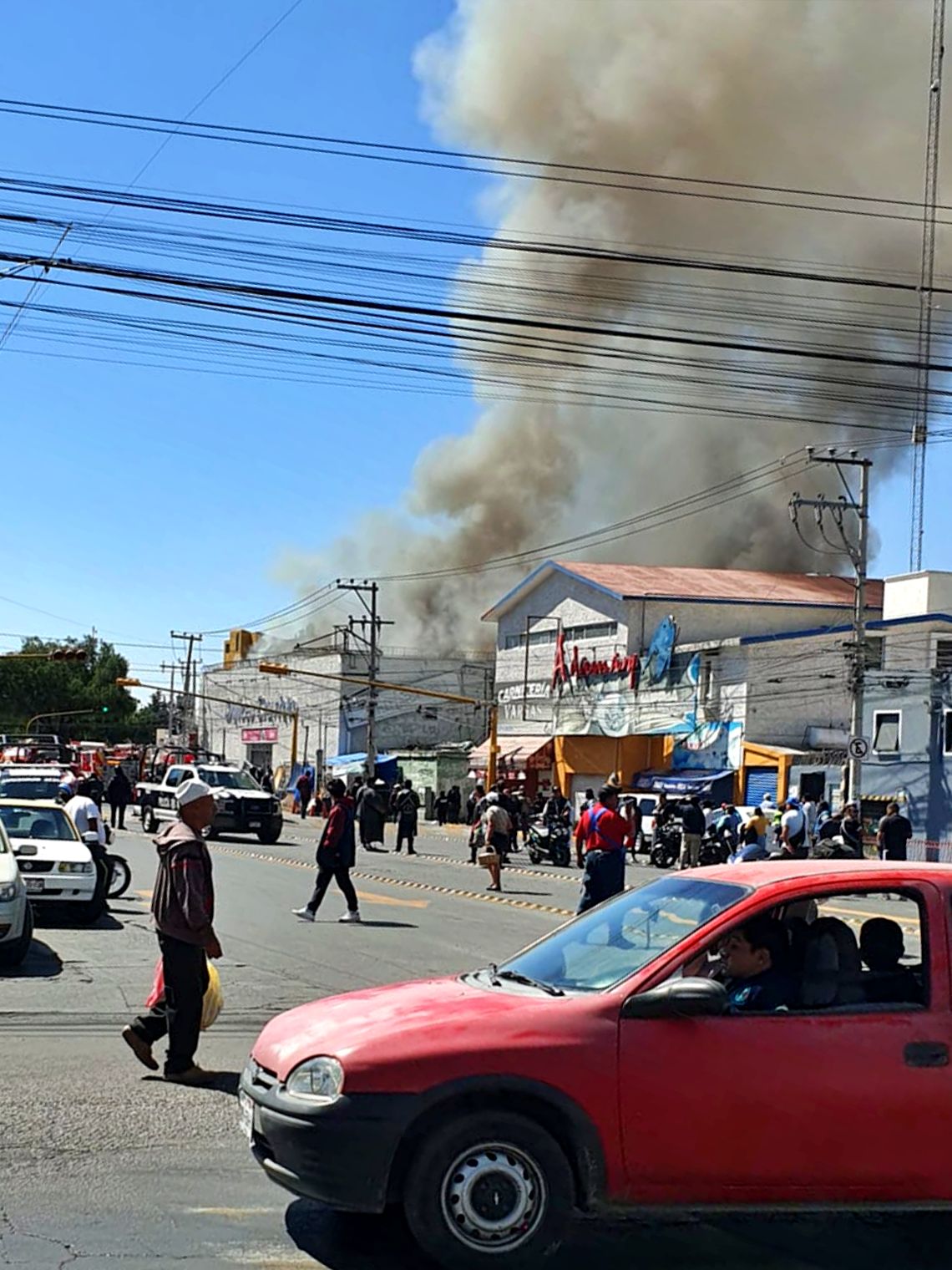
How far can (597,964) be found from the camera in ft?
17.3

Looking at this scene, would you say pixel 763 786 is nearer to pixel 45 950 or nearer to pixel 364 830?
pixel 364 830

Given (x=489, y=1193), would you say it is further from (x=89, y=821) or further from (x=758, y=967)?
(x=89, y=821)

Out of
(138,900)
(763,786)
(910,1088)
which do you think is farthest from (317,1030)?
(763,786)

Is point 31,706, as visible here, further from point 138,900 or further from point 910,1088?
point 910,1088

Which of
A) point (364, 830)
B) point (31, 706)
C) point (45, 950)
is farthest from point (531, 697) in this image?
point (31, 706)

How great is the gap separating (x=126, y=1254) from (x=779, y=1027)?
88.8 inches

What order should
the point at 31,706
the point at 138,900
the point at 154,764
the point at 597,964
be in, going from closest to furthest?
the point at 597,964, the point at 138,900, the point at 154,764, the point at 31,706

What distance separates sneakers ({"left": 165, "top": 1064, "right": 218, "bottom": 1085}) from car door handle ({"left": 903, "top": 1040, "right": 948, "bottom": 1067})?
13.2 ft

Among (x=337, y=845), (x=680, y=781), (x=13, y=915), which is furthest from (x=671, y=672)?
(x=13, y=915)

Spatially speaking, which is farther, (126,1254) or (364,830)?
(364,830)

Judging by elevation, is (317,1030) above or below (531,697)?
below

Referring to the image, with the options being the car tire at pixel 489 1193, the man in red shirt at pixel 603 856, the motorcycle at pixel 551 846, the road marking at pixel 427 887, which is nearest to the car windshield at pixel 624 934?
the car tire at pixel 489 1193

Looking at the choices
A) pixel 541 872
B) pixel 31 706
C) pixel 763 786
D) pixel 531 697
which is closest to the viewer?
pixel 541 872

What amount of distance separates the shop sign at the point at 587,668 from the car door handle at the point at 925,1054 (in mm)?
47256
